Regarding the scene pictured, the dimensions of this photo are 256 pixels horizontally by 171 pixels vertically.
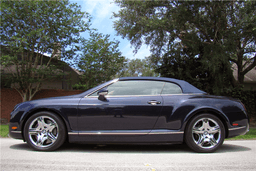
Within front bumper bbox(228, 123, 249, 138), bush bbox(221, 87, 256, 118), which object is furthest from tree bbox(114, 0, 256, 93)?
front bumper bbox(228, 123, 249, 138)

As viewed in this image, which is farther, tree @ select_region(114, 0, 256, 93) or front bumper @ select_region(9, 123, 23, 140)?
tree @ select_region(114, 0, 256, 93)

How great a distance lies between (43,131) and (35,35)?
28.2ft

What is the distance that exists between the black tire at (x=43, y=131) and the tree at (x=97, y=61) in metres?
9.20

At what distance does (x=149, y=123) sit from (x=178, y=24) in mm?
7447

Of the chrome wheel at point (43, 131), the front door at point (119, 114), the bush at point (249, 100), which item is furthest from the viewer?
the bush at point (249, 100)

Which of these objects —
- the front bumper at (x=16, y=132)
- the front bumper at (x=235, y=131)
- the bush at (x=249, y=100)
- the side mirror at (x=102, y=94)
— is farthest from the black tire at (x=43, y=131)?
the bush at (x=249, y=100)

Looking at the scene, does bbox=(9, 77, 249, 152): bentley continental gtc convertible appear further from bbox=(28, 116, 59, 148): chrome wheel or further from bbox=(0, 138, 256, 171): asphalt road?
bbox=(0, 138, 256, 171): asphalt road

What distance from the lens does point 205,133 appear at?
4066 mm

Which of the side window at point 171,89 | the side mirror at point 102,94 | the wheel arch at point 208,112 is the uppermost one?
the side window at point 171,89

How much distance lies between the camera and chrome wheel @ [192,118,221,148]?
4059mm

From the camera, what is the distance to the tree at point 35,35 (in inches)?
426

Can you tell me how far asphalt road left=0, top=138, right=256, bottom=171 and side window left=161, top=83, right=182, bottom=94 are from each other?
118 centimetres

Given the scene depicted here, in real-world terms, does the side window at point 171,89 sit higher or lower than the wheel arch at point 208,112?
higher

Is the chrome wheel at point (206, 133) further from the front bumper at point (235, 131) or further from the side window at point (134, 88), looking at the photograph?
the side window at point (134, 88)
